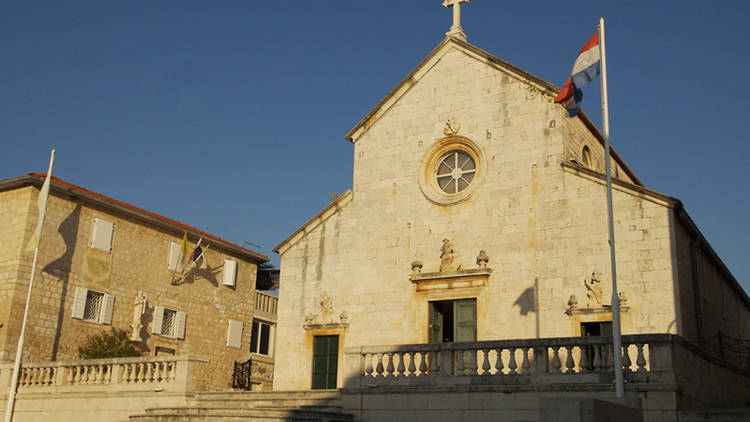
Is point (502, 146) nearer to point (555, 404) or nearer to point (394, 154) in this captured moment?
point (394, 154)

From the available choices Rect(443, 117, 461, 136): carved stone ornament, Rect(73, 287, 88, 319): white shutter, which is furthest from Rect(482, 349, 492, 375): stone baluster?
Rect(73, 287, 88, 319): white shutter

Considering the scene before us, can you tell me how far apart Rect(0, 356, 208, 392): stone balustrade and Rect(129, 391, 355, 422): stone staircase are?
0.77 meters

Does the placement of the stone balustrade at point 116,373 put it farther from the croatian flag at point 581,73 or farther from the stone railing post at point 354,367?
the croatian flag at point 581,73

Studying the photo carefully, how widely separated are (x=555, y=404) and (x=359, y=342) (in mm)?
11139

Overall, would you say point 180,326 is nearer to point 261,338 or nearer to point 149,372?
point 261,338

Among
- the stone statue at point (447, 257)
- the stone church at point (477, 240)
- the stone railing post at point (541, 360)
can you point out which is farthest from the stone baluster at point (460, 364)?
the stone statue at point (447, 257)

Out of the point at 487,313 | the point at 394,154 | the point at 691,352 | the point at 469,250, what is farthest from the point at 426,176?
the point at 691,352

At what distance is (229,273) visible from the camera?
31031 mm

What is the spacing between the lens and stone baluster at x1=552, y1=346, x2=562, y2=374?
44.9ft

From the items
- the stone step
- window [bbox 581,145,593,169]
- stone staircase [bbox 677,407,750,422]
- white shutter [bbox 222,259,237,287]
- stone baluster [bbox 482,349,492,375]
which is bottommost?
the stone step

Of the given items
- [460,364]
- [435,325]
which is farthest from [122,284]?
[460,364]

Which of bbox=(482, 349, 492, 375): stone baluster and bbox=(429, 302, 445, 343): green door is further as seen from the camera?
bbox=(429, 302, 445, 343): green door

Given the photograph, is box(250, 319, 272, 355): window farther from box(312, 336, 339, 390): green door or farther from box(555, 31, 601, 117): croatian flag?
box(555, 31, 601, 117): croatian flag

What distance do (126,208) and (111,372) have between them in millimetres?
9218
